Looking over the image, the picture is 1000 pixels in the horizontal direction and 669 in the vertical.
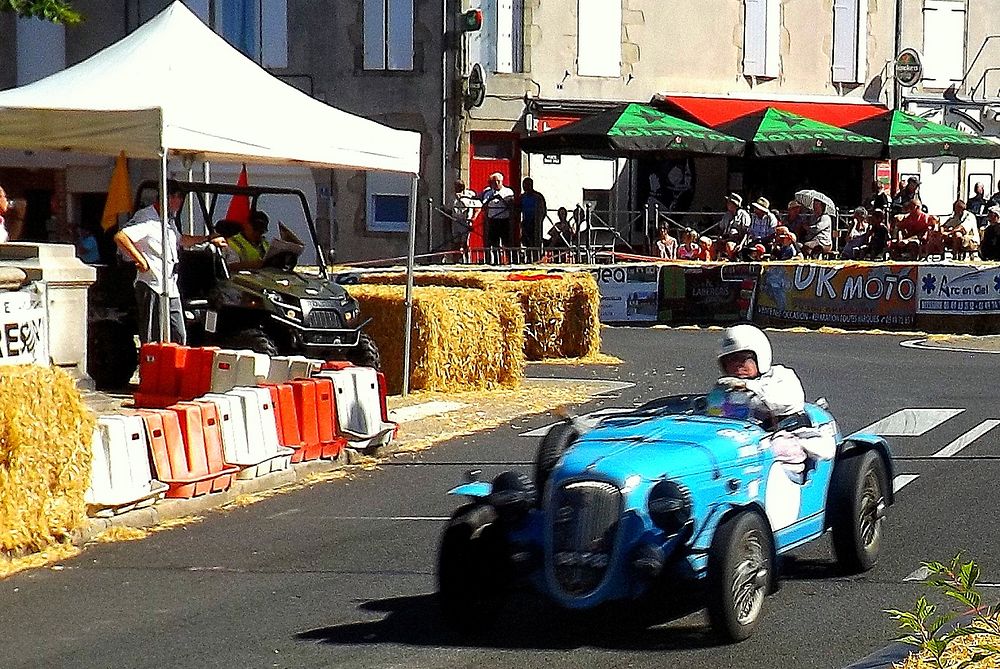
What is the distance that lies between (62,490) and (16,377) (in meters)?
0.65

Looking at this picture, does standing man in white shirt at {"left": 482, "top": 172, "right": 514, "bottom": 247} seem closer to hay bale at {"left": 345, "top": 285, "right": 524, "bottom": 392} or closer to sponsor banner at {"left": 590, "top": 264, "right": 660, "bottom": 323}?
sponsor banner at {"left": 590, "top": 264, "right": 660, "bottom": 323}

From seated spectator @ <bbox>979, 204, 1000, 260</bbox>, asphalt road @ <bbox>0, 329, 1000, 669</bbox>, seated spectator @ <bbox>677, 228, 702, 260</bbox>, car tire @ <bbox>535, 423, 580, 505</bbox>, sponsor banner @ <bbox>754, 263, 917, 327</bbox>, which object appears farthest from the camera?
seated spectator @ <bbox>677, 228, 702, 260</bbox>

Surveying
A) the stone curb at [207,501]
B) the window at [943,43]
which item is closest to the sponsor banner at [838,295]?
the stone curb at [207,501]

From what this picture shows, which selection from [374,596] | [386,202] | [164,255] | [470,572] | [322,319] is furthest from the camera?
[386,202]

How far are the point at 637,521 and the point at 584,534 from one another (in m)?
0.22

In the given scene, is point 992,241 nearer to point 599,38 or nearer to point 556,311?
point 556,311

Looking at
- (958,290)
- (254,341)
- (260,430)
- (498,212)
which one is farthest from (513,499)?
(498,212)

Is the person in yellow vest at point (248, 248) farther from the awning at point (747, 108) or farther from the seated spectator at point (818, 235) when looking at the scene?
the awning at point (747, 108)

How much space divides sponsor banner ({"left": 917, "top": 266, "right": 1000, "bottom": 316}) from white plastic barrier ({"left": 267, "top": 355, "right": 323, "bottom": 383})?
1314 cm

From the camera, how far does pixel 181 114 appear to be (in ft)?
40.6

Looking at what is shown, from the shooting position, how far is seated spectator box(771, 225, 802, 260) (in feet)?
85.6

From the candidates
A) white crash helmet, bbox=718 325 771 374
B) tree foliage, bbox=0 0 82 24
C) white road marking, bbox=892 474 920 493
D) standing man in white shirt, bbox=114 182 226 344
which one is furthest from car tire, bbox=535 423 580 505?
tree foliage, bbox=0 0 82 24

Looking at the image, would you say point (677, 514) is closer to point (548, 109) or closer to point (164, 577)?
point (164, 577)

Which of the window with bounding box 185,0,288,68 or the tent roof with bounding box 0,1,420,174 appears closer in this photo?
the tent roof with bounding box 0,1,420,174
